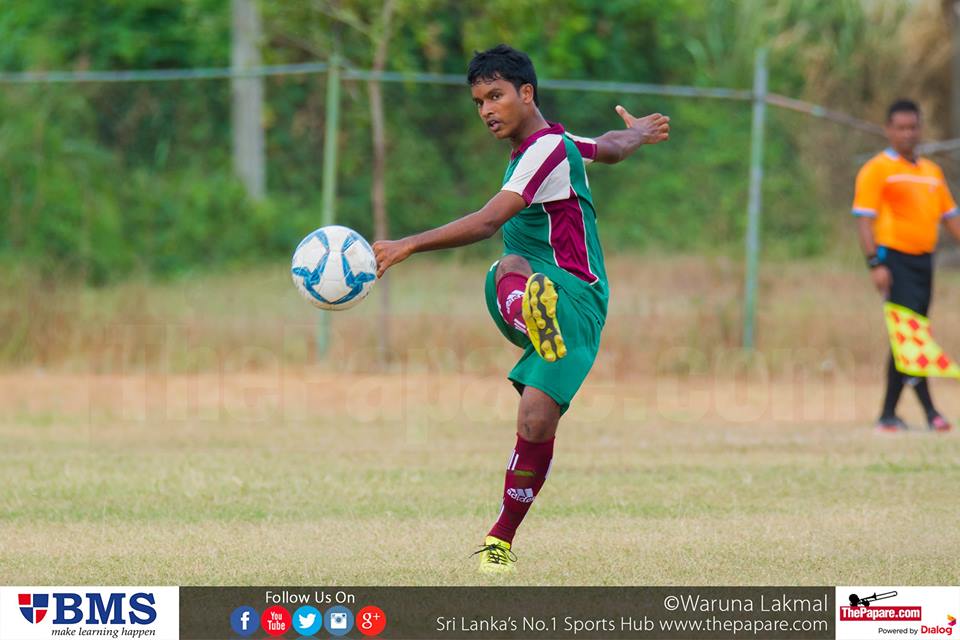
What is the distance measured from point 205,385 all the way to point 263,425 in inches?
84.0

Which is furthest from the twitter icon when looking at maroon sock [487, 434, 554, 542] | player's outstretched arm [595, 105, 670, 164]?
player's outstretched arm [595, 105, 670, 164]

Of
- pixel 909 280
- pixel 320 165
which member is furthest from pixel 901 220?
pixel 320 165

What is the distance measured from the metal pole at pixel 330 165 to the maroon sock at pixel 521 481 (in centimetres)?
810

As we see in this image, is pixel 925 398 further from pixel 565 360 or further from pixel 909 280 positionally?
pixel 565 360

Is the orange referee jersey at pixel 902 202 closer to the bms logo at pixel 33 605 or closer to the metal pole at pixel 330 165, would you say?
the metal pole at pixel 330 165

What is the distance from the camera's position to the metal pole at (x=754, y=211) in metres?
15.1

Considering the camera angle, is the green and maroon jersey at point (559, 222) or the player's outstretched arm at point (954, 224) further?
the player's outstretched arm at point (954, 224)

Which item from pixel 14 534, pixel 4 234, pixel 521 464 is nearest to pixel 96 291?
pixel 4 234

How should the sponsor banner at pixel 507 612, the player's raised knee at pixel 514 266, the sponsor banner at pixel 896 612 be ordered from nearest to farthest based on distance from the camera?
the sponsor banner at pixel 507 612
the sponsor banner at pixel 896 612
the player's raised knee at pixel 514 266

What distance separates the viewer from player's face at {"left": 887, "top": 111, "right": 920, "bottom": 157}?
11.4 m

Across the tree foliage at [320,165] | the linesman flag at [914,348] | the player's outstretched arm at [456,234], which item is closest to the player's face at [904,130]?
the linesman flag at [914,348]

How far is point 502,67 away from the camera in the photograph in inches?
262

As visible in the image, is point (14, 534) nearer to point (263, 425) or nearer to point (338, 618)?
point (338, 618)

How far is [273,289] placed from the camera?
1485 cm
